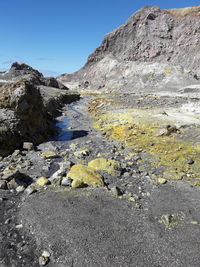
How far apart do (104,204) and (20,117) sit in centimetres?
1457

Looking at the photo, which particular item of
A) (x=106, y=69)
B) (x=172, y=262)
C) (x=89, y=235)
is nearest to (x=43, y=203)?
(x=89, y=235)

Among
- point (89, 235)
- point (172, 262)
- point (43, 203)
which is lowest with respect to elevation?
point (172, 262)

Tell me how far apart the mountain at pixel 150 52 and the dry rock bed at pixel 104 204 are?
158 feet

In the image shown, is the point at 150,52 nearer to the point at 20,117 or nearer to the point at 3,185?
the point at 20,117

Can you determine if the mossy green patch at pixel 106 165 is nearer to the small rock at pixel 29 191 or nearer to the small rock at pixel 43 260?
the small rock at pixel 29 191

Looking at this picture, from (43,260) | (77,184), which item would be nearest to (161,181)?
(77,184)

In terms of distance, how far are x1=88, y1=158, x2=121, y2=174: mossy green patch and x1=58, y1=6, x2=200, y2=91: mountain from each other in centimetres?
5027

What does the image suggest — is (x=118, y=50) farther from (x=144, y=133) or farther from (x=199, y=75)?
(x=144, y=133)

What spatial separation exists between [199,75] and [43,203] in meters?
74.8

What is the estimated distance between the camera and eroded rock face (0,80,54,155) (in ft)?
63.4

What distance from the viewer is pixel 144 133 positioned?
75.1 ft

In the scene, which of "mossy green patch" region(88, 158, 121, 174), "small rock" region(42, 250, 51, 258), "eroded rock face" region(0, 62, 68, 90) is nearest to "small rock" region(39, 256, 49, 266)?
"small rock" region(42, 250, 51, 258)

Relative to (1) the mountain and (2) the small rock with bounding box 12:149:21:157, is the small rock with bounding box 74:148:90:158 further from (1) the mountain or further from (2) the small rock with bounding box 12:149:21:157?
(1) the mountain

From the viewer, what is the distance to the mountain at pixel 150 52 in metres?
67.3
